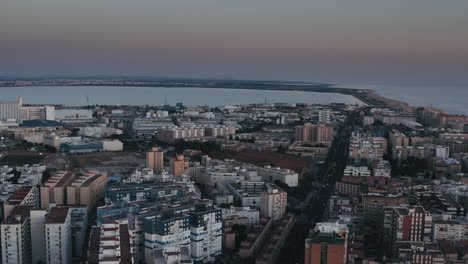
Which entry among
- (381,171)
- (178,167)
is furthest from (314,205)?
(178,167)

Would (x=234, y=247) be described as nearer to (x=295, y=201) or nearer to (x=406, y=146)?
(x=295, y=201)

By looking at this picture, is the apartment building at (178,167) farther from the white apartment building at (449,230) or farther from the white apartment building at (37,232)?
the white apartment building at (449,230)

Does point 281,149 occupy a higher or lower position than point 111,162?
higher

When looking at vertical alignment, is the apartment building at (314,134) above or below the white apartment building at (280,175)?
above

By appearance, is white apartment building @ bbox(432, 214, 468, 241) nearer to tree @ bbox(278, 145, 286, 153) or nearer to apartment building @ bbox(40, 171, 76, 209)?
apartment building @ bbox(40, 171, 76, 209)

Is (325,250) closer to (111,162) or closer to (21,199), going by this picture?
(21,199)

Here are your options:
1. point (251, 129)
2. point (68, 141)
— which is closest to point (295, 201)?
point (68, 141)

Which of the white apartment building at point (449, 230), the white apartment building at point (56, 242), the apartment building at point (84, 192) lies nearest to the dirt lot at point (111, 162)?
the apartment building at point (84, 192)

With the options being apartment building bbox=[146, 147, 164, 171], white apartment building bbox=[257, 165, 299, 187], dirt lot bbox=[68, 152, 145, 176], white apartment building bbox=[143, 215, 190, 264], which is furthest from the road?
dirt lot bbox=[68, 152, 145, 176]

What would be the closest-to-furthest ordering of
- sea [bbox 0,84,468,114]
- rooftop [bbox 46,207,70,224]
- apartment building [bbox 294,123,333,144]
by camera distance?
rooftop [bbox 46,207,70,224] → apartment building [bbox 294,123,333,144] → sea [bbox 0,84,468,114]
